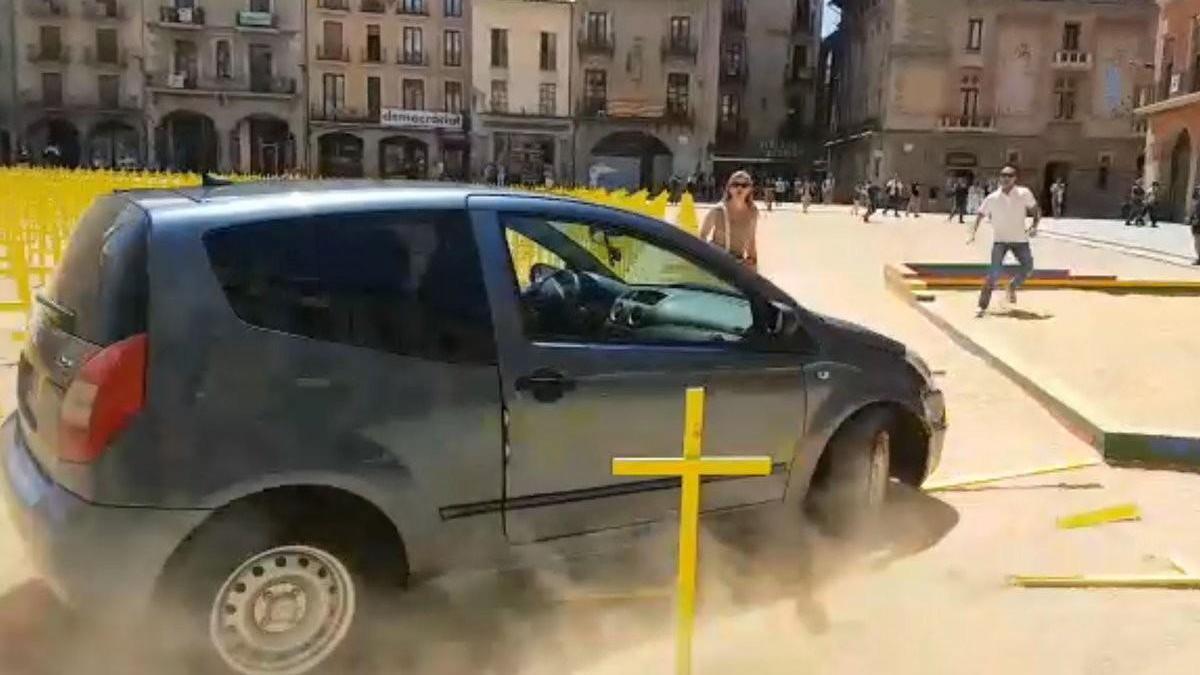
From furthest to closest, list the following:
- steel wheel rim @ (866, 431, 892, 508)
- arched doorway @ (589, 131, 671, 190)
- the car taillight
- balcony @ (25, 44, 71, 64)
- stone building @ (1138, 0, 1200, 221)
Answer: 1. arched doorway @ (589, 131, 671, 190)
2. balcony @ (25, 44, 71, 64)
3. stone building @ (1138, 0, 1200, 221)
4. steel wheel rim @ (866, 431, 892, 508)
5. the car taillight

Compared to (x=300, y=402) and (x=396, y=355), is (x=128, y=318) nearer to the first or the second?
(x=300, y=402)

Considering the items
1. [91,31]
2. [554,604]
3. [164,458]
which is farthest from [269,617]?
[91,31]

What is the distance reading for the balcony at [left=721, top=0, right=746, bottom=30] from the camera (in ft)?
208

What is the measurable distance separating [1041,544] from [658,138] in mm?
55266

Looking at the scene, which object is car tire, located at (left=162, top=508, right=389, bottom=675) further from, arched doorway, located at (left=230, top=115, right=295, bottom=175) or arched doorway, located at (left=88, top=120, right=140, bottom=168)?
arched doorway, located at (left=88, top=120, right=140, bottom=168)

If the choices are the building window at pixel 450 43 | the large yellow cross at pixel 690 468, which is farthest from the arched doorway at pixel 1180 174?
the large yellow cross at pixel 690 468

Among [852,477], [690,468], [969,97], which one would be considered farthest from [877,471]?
[969,97]

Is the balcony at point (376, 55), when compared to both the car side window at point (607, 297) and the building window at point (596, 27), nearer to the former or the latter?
the building window at point (596, 27)

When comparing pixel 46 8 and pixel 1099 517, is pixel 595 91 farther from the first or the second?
pixel 1099 517

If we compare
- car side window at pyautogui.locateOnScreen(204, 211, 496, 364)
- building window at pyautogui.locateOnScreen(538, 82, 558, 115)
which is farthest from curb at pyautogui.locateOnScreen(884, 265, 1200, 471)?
building window at pyautogui.locateOnScreen(538, 82, 558, 115)

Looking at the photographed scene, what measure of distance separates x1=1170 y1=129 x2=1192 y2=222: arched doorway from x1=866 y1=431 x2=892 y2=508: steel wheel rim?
40.9 m

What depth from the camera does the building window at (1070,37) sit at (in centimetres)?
5509

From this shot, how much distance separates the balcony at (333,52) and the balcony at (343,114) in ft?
8.49

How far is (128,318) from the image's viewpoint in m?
3.16
